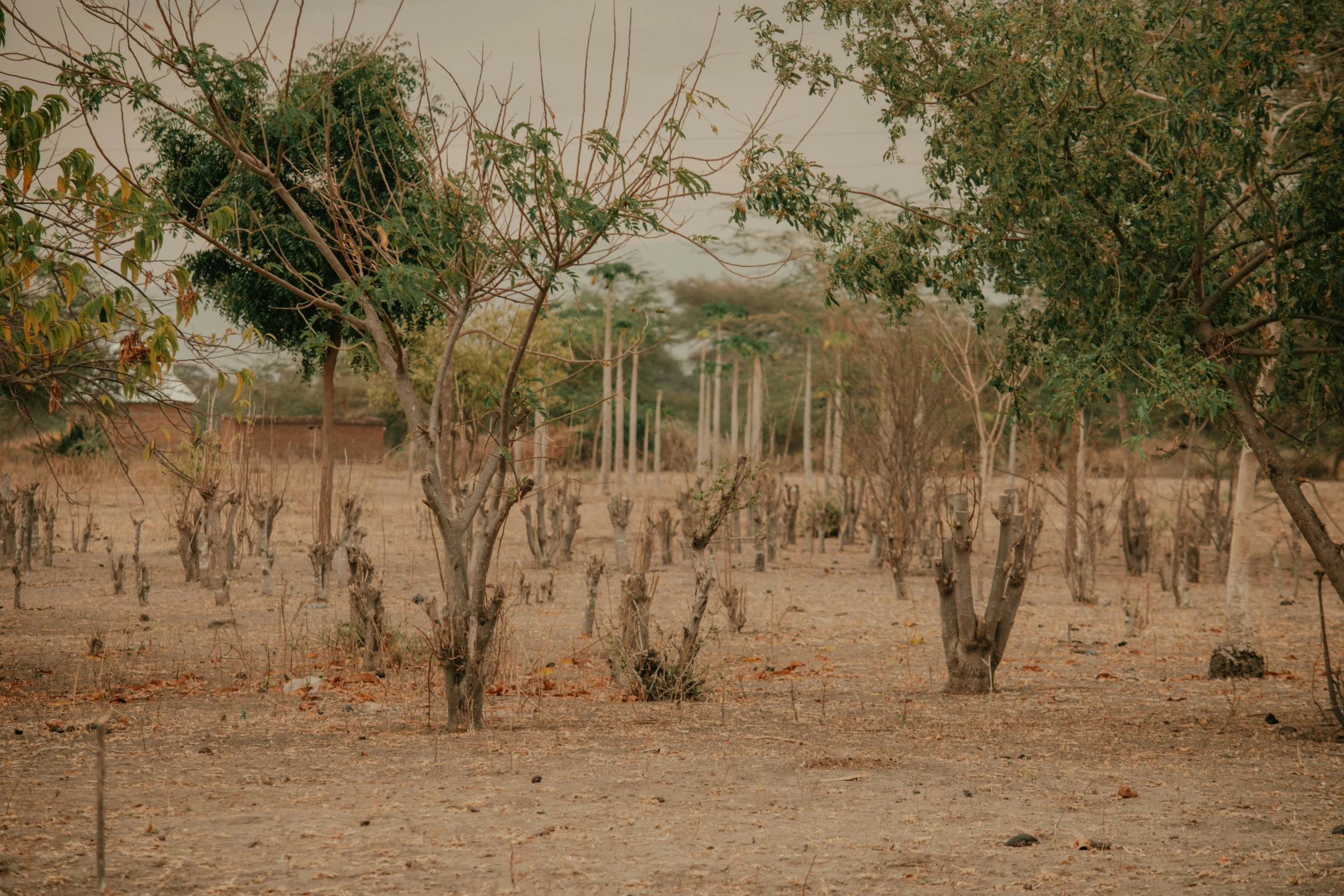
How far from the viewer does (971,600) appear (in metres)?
7.35

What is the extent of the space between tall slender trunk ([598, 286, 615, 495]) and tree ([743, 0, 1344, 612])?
2.47 metres

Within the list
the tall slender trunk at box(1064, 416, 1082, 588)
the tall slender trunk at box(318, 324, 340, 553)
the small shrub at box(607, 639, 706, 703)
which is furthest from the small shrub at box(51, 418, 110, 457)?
the small shrub at box(607, 639, 706, 703)

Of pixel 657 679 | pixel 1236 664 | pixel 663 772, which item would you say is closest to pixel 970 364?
pixel 1236 664

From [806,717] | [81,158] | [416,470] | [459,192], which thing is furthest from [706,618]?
[416,470]

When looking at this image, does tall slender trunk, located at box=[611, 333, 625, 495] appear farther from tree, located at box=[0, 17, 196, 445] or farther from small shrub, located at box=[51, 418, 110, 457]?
tree, located at box=[0, 17, 196, 445]

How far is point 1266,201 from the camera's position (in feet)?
19.0

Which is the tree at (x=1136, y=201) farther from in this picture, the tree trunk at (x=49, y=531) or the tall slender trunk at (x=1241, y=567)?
the tree trunk at (x=49, y=531)

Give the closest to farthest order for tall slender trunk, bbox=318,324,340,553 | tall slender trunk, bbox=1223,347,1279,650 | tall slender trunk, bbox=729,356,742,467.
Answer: tall slender trunk, bbox=1223,347,1279,650, tall slender trunk, bbox=318,324,340,553, tall slender trunk, bbox=729,356,742,467

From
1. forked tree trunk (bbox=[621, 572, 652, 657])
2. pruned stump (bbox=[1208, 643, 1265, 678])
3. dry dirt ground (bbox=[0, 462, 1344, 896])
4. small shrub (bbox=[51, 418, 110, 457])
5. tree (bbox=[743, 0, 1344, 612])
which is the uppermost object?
Answer: tree (bbox=[743, 0, 1344, 612])

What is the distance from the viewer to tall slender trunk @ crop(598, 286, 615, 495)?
2074cm

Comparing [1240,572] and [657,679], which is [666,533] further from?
[657,679]

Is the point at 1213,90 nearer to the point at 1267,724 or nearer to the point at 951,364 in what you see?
the point at 1267,724

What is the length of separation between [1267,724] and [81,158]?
702cm

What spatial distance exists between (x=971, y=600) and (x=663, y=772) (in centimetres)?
292
